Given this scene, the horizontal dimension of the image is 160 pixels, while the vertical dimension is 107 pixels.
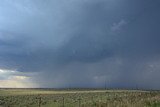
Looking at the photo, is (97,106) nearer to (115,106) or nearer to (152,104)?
(115,106)

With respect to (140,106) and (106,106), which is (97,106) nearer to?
(106,106)

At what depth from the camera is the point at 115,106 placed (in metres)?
20.8

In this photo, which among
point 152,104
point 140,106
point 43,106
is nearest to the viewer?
point 140,106

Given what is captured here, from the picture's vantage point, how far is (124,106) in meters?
20.7

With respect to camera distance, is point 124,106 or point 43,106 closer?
point 124,106

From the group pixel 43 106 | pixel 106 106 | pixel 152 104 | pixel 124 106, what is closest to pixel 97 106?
pixel 106 106

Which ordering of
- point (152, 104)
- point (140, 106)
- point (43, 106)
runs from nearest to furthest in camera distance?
point (140, 106) < point (152, 104) < point (43, 106)

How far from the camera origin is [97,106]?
22516 mm

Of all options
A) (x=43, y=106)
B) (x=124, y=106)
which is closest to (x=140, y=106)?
(x=124, y=106)

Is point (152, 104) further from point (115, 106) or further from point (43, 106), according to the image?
point (43, 106)

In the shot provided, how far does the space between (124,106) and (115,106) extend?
0.66 m

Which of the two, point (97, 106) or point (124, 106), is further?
point (97, 106)

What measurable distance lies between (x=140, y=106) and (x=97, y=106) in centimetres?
360

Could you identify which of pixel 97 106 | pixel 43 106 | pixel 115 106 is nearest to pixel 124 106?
pixel 115 106
